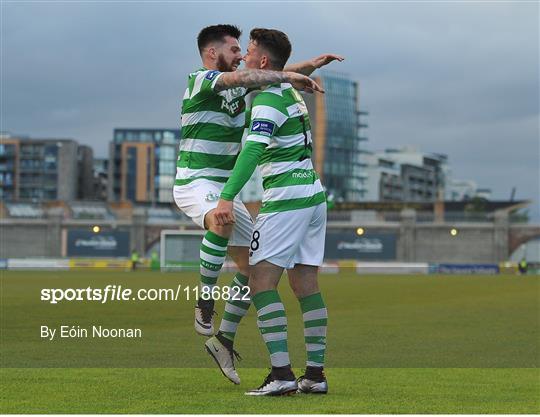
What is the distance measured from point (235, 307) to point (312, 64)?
2.19 meters

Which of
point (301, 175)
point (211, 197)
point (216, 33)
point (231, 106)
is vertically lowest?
point (211, 197)

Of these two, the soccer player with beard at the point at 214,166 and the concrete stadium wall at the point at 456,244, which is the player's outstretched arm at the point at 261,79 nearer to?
the soccer player with beard at the point at 214,166

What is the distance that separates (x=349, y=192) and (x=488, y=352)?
14367cm

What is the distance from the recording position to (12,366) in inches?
396

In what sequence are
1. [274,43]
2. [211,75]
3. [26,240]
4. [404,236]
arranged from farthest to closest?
[26,240] < [404,236] < [211,75] < [274,43]

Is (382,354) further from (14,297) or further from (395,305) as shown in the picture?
(14,297)

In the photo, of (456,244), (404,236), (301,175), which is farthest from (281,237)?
(456,244)

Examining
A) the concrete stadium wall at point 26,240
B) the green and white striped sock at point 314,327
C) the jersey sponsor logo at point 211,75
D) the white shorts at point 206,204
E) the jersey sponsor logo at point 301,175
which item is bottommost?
the concrete stadium wall at point 26,240

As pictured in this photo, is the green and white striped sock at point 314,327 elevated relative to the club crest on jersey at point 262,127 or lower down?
lower down

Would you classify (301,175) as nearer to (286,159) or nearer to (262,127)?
(286,159)

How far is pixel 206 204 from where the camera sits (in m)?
7.79

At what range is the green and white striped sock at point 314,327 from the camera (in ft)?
25.4

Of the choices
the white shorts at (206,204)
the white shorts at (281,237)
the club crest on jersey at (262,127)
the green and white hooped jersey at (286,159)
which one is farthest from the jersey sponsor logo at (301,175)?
the white shorts at (206,204)

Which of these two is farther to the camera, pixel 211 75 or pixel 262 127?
pixel 211 75
